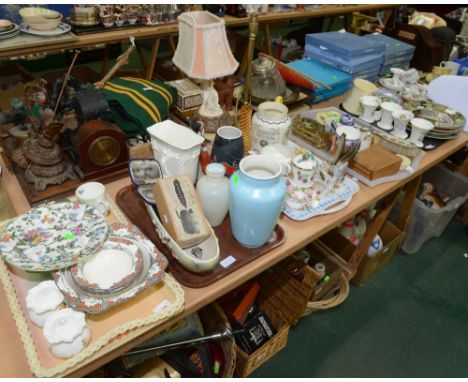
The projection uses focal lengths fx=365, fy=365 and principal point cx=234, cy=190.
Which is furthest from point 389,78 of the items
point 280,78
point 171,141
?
point 171,141

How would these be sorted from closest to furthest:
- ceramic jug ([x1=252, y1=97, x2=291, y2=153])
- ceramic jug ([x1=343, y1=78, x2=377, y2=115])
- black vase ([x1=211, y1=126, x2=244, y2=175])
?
black vase ([x1=211, y1=126, x2=244, y2=175]) → ceramic jug ([x1=252, y1=97, x2=291, y2=153]) → ceramic jug ([x1=343, y1=78, x2=377, y2=115])

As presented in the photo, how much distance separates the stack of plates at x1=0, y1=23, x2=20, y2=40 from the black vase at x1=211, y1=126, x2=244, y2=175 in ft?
3.78

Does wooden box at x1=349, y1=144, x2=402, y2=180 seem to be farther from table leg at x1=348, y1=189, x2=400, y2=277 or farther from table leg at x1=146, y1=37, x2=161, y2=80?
table leg at x1=146, y1=37, x2=161, y2=80

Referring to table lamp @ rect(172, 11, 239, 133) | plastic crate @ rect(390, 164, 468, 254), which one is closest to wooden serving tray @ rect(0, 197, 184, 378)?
table lamp @ rect(172, 11, 239, 133)

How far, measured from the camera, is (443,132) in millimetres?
1577

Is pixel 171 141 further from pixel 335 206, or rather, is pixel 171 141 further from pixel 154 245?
pixel 335 206

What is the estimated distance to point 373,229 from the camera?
163cm

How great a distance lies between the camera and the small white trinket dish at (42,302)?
80cm

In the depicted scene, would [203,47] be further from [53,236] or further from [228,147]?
[53,236]

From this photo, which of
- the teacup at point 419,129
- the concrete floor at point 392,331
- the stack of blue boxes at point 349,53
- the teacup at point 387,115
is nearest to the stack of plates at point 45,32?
the stack of blue boxes at point 349,53

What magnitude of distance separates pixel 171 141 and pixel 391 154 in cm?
85

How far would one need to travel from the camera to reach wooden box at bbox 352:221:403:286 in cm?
182

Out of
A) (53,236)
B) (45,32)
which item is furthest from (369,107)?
(45,32)

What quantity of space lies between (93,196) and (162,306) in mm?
399
